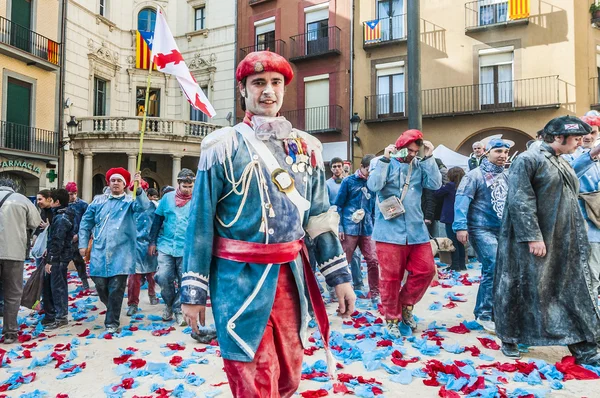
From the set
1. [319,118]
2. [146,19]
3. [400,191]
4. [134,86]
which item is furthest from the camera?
[146,19]

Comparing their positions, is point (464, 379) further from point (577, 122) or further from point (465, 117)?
point (465, 117)

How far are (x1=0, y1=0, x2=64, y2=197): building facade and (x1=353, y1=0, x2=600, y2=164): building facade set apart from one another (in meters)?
12.9

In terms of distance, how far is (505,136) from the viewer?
1953 cm

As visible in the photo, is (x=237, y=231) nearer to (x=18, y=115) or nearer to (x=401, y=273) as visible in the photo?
(x=401, y=273)

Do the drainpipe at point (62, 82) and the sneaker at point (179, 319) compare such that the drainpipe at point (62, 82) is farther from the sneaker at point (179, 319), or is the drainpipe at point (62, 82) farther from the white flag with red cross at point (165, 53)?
the sneaker at point (179, 319)

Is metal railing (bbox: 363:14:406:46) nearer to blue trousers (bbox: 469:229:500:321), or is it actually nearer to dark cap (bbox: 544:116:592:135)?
blue trousers (bbox: 469:229:500:321)

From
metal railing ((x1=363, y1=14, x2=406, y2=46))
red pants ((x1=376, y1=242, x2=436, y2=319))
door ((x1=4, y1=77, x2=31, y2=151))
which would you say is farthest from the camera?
metal railing ((x1=363, y1=14, x2=406, y2=46))

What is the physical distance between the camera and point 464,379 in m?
3.81

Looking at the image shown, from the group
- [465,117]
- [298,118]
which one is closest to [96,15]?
[298,118]

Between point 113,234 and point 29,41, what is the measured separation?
18.3 meters


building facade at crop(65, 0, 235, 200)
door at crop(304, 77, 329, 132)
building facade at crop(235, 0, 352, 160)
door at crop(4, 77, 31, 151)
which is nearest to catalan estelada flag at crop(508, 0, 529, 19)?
building facade at crop(235, 0, 352, 160)

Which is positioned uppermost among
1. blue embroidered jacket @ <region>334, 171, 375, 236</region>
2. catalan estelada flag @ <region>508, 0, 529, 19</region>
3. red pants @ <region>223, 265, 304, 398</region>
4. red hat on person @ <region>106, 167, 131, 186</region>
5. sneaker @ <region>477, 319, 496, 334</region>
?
catalan estelada flag @ <region>508, 0, 529, 19</region>

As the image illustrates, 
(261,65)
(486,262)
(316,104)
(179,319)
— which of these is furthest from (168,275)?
(316,104)

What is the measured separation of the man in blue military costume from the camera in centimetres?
226
